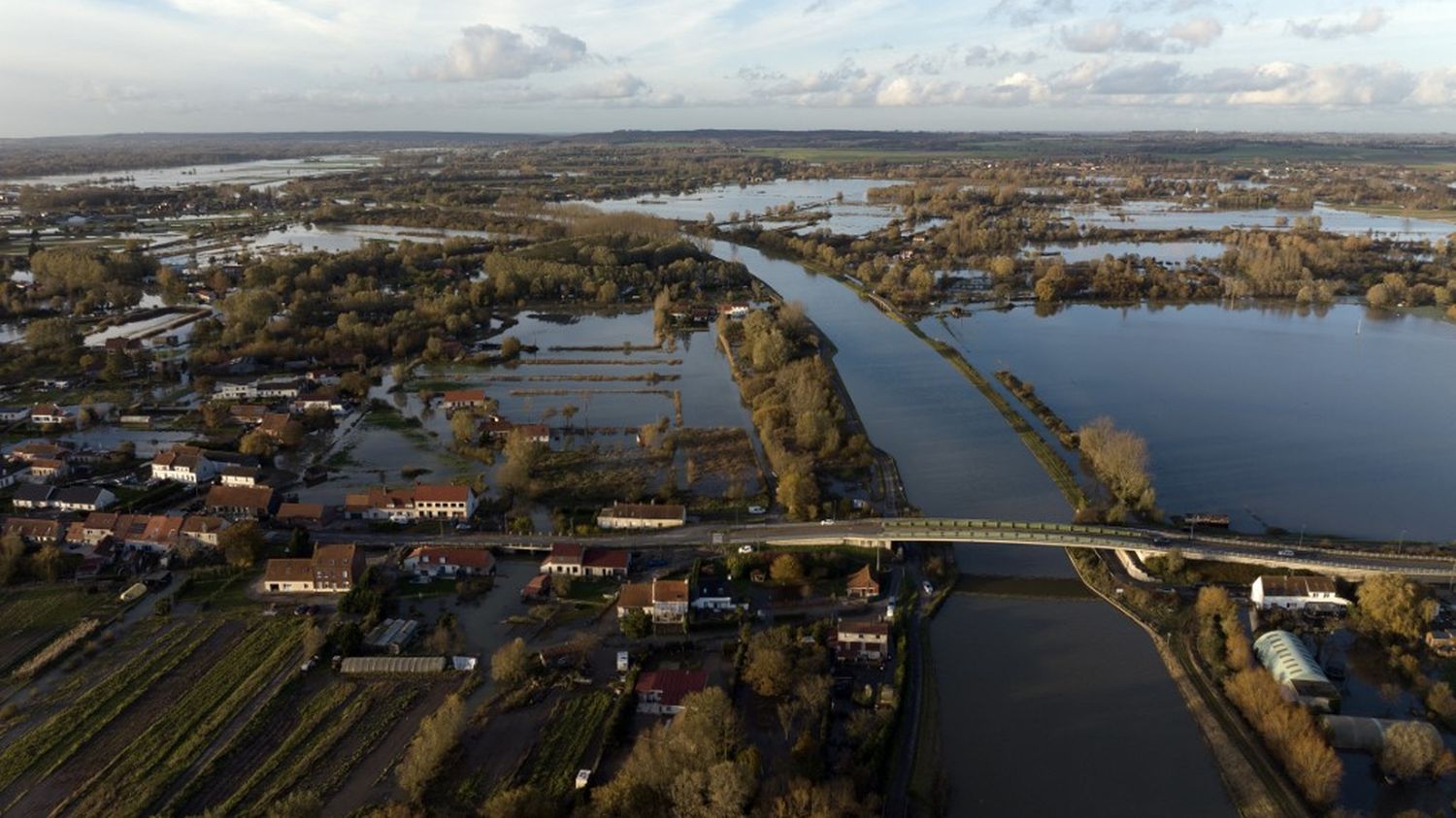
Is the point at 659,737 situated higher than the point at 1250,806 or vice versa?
the point at 659,737

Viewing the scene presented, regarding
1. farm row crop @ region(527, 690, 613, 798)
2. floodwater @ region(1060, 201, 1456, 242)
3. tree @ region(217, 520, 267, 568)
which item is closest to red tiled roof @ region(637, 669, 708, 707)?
farm row crop @ region(527, 690, 613, 798)

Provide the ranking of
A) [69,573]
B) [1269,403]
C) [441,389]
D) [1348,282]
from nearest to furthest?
[69,573], [1269,403], [441,389], [1348,282]

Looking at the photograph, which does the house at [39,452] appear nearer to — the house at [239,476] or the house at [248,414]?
the house at [248,414]

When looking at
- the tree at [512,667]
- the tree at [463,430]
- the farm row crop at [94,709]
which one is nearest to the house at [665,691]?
the tree at [512,667]

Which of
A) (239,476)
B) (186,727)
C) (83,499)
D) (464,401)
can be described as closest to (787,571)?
(186,727)

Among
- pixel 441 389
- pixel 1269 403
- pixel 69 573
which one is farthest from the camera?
pixel 441 389

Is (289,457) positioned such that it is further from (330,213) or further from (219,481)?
(330,213)

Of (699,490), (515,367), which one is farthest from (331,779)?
(515,367)
